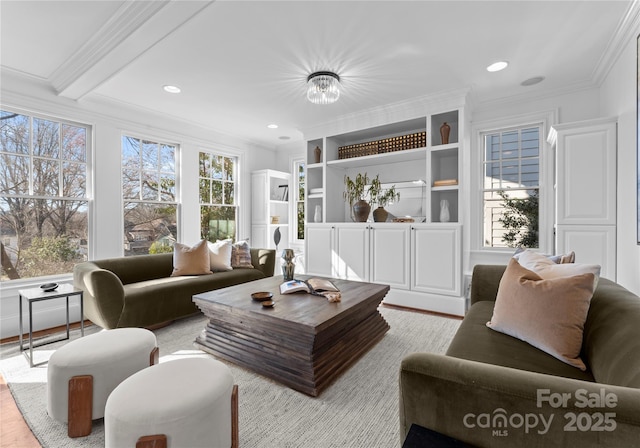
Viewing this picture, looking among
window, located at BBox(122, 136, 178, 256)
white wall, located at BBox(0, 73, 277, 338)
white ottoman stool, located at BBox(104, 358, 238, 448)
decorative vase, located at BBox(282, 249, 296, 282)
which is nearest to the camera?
white ottoman stool, located at BBox(104, 358, 238, 448)

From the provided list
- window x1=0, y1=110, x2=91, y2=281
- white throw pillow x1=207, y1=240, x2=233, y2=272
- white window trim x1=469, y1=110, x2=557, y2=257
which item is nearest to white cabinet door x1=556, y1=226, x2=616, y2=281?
white window trim x1=469, y1=110, x2=557, y2=257

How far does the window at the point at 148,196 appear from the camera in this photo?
3.98m

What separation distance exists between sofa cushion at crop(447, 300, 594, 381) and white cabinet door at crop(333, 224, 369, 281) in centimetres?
240

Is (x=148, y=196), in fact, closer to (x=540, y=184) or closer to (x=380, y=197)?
(x=380, y=197)

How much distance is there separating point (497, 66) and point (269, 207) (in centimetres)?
385

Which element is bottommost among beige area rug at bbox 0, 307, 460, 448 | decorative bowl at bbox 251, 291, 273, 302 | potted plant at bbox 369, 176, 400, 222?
beige area rug at bbox 0, 307, 460, 448

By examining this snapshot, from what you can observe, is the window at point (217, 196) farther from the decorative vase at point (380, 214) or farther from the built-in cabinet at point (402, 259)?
the decorative vase at point (380, 214)

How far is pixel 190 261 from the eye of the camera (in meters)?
3.64

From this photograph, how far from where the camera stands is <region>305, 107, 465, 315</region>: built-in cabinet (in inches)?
142

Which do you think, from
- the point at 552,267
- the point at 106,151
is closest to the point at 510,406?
the point at 552,267

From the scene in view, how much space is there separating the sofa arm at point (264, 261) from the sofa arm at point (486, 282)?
268 centimetres

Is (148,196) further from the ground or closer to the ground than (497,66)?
closer to the ground

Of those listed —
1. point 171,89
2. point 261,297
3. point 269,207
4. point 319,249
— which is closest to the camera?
point 261,297

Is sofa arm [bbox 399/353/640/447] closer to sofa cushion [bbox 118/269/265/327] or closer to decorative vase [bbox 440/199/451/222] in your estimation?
sofa cushion [bbox 118/269/265/327]
